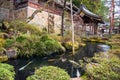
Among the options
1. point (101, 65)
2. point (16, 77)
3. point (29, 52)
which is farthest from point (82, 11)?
point (101, 65)

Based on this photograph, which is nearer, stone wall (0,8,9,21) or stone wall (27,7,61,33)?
stone wall (0,8,9,21)

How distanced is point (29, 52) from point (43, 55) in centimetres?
124

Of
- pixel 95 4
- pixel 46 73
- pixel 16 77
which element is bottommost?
pixel 16 77

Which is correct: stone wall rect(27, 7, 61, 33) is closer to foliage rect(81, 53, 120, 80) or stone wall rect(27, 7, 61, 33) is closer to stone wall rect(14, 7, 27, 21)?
stone wall rect(14, 7, 27, 21)

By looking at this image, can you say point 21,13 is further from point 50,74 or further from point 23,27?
point 50,74

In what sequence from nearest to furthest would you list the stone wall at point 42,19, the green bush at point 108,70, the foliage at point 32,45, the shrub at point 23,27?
the green bush at point 108,70
the foliage at point 32,45
the shrub at point 23,27
the stone wall at point 42,19

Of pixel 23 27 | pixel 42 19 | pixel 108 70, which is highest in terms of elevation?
pixel 42 19

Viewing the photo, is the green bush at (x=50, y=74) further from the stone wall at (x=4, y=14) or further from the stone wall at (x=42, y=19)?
the stone wall at (x=4, y=14)

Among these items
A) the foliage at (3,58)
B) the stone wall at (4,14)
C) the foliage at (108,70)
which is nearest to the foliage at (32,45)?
the foliage at (3,58)

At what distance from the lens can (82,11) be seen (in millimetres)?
29969

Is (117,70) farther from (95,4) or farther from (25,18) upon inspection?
(95,4)

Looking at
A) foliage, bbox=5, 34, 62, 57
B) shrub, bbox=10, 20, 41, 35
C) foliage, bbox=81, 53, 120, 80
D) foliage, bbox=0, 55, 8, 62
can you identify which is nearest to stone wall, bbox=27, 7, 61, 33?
shrub, bbox=10, 20, 41, 35

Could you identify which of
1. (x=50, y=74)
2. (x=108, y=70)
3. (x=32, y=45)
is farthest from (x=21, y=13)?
(x=108, y=70)

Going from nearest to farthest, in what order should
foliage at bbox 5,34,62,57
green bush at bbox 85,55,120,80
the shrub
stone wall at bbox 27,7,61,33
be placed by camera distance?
green bush at bbox 85,55,120,80, foliage at bbox 5,34,62,57, the shrub, stone wall at bbox 27,7,61,33
